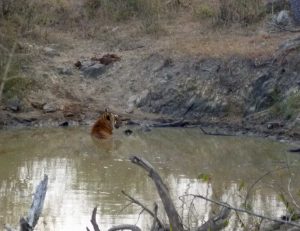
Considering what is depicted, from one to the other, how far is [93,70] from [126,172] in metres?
6.45

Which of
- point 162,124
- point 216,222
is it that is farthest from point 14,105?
point 216,222

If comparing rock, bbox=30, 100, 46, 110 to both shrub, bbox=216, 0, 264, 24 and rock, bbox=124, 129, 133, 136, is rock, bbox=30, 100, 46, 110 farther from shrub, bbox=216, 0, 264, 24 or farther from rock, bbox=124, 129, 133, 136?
shrub, bbox=216, 0, 264, 24

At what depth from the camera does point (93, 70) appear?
59.0 ft

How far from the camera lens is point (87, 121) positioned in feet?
52.3

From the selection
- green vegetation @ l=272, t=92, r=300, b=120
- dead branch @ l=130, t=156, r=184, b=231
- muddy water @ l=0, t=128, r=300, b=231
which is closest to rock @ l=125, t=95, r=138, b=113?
muddy water @ l=0, t=128, r=300, b=231

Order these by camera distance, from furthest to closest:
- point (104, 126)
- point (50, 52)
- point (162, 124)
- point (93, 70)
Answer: point (50, 52) → point (93, 70) → point (162, 124) → point (104, 126)

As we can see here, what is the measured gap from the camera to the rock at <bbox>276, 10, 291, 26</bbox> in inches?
691

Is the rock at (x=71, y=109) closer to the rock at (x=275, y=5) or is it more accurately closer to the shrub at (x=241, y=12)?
the shrub at (x=241, y=12)

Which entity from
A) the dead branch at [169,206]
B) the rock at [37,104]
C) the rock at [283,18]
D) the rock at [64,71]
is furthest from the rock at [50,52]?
the dead branch at [169,206]

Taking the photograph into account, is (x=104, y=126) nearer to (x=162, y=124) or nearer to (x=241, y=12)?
(x=162, y=124)

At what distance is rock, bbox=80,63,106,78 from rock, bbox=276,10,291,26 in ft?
11.6

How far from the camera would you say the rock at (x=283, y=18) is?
17547 millimetres

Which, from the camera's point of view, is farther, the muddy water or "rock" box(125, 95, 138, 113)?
"rock" box(125, 95, 138, 113)

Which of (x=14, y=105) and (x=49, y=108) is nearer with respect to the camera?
(x=14, y=105)
